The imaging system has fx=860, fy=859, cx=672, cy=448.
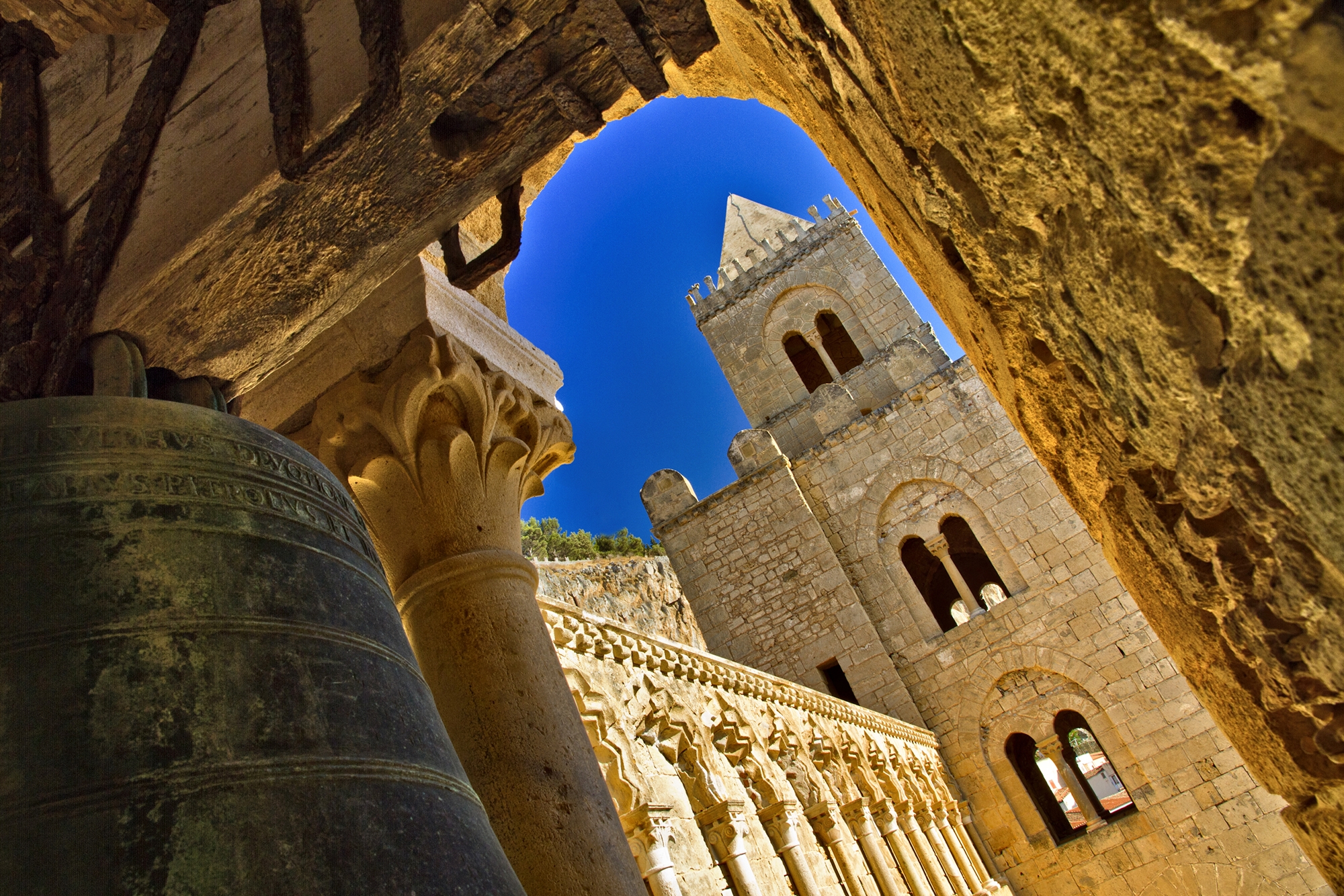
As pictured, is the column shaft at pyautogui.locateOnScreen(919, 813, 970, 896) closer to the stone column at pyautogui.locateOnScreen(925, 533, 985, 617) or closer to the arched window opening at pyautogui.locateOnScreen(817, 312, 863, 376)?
the stone column at pyautogui.locateOnScreen(925, 533, 985, 617)

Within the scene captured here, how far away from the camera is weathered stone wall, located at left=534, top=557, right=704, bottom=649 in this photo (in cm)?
2045

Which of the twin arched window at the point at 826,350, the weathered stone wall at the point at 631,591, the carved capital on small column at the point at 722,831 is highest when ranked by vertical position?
the twin arched window at the point at 826,350

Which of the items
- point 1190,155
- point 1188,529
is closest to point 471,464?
point 1188,529

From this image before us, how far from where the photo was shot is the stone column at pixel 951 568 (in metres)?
13.2

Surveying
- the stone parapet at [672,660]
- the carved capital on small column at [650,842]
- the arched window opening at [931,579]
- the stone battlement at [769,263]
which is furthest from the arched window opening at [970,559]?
the carved capital on small column at [650,842]

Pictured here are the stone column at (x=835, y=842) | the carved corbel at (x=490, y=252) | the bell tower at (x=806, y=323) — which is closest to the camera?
the carved corbel at (x=490, y=252)

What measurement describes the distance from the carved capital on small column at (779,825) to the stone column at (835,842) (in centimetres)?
72

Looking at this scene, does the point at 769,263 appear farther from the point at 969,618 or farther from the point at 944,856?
the point at 944,856

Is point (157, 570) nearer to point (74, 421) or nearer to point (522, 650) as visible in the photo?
point (74, 421)

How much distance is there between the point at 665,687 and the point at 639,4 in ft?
14.5

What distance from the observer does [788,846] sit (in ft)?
20.6

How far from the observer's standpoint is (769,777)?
21.1 ft

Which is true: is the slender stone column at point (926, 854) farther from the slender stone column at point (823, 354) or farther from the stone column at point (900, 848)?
the slender stone column at point (823, 354)

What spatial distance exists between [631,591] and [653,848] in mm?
17378
